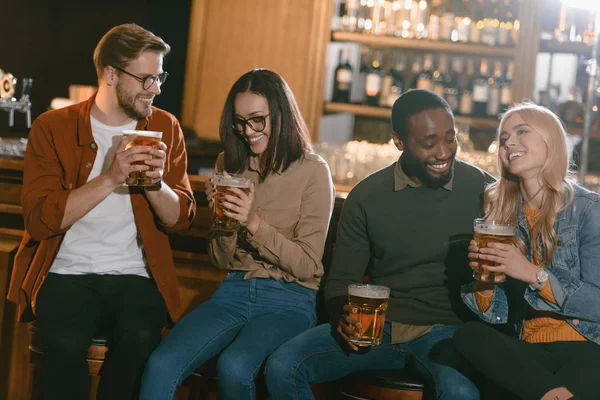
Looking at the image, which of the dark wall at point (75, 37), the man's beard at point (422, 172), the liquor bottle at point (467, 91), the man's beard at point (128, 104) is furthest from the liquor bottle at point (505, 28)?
the man's beard at point (128, 104)

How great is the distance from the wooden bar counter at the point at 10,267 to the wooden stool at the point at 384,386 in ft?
3.00

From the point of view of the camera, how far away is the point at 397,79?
17.7 ft

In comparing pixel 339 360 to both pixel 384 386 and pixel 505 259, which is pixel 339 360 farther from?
pixel 505 259

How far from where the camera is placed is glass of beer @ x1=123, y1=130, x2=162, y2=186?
99.9 inches

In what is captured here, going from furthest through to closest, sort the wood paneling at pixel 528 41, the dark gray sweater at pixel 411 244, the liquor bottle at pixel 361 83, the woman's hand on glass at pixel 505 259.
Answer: the liquor bottle at pixel 361 83 < the wood paneling at pixel 528 41 < the dark gray sweater at pixel 411 244 < the woman's hand on glass at pixel 505 259

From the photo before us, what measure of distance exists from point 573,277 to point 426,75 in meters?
3.14

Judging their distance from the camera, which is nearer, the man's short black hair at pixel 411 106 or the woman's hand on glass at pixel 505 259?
the woman's hand on glass at pixel 505 259

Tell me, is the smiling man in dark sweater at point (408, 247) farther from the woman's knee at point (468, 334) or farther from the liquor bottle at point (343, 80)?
the liquor bottle at point (343, 80)

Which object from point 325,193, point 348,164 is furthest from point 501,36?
point 325,193

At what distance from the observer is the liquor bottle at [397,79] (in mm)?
5285

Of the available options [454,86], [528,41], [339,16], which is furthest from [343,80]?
[528,41]

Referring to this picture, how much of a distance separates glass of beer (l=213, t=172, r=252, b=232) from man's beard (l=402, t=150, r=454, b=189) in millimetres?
536

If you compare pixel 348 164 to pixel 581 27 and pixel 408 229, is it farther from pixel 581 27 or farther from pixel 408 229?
pixel 408 229

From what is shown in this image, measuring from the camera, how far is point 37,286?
9.04ft
